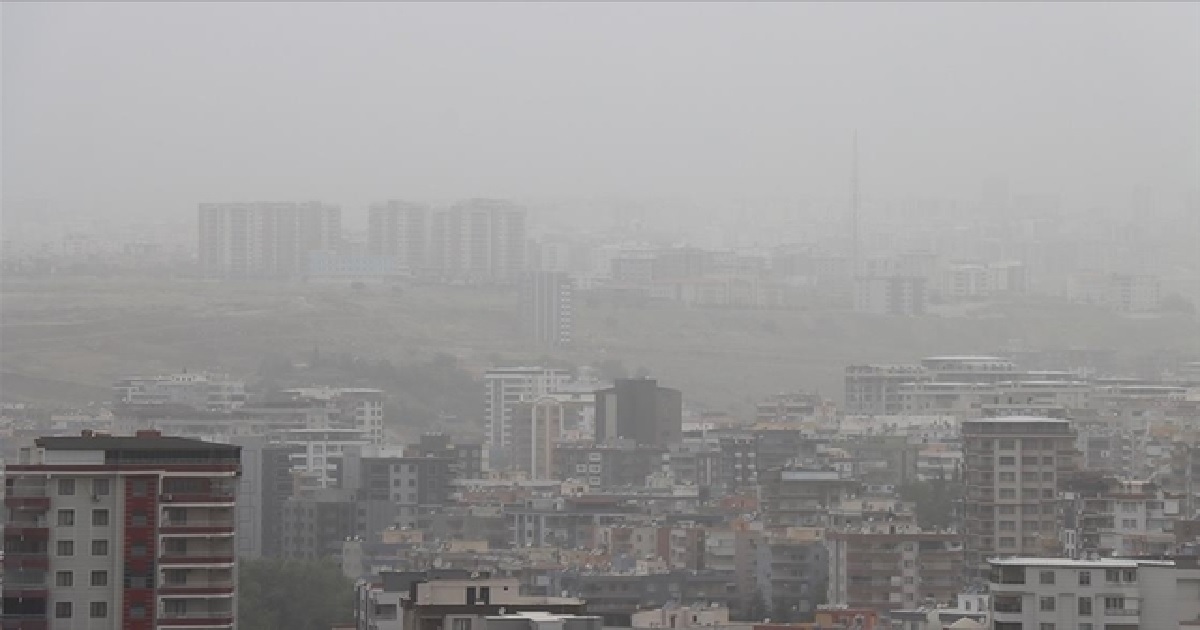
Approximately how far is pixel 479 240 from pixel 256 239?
29.2 feet

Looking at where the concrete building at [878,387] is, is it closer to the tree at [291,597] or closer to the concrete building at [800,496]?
the concrete building at [800,496]

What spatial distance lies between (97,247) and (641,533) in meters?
69.8

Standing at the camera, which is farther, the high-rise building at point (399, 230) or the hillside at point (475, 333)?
the high-rise building at point (399, 230)

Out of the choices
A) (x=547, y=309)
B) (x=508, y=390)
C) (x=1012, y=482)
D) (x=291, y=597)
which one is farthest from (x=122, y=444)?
(x=547, y=309)

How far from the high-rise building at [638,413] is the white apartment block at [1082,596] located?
55593mm

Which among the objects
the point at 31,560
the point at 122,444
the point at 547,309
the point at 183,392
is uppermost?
the point at 547,309

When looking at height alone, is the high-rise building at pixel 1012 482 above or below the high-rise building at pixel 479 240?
below

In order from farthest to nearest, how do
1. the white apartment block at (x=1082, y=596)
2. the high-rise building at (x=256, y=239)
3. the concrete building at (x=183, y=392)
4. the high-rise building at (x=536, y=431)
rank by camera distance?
the high-rise building at (x=256, y=239), the concrete building at (x=183, y=392), the high-rise building at (x=536, y=431), the white apartment block at (x=1082, y=596)

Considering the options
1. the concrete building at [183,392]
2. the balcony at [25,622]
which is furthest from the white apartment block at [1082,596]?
the concrete building at [183,392]

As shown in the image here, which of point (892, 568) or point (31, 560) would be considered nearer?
point (31, 560)

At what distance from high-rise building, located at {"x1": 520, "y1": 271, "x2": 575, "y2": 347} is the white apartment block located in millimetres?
89014

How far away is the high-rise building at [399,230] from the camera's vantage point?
12425 centimetres

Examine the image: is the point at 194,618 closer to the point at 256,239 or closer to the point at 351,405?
the point at 351,405

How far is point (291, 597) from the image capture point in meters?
36.2
